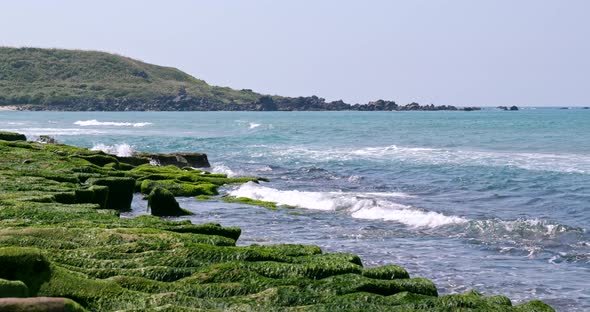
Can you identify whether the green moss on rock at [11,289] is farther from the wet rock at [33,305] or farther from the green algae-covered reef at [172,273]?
the wet rock at [33,305]

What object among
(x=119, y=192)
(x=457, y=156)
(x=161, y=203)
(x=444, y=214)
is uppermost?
(x=119, y=192)

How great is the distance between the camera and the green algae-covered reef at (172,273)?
10719 millimetres

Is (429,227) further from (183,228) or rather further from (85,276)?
(85,276)

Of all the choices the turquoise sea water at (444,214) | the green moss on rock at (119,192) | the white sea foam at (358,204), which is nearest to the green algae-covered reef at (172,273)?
the turquoise sea water at (444,214)

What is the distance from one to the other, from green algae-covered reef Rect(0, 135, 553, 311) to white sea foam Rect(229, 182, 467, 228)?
12.5 meters

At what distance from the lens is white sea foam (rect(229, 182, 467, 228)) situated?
1125 inches

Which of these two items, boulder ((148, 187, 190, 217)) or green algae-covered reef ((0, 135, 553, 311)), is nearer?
green algae-covered reef ((0, 135, 553, 311))

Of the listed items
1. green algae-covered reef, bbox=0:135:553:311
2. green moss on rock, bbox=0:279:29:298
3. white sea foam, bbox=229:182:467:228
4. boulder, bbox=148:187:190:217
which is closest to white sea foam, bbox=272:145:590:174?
white sea foam, bbox=229:182:467:228

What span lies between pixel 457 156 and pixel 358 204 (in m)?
32.5

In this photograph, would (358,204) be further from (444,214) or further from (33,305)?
(33,305)

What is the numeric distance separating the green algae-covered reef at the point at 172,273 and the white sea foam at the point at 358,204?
12.5 meters

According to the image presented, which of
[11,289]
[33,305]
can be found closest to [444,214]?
[11,289]

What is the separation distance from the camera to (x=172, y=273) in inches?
499

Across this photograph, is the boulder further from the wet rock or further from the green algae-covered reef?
the wet rock
